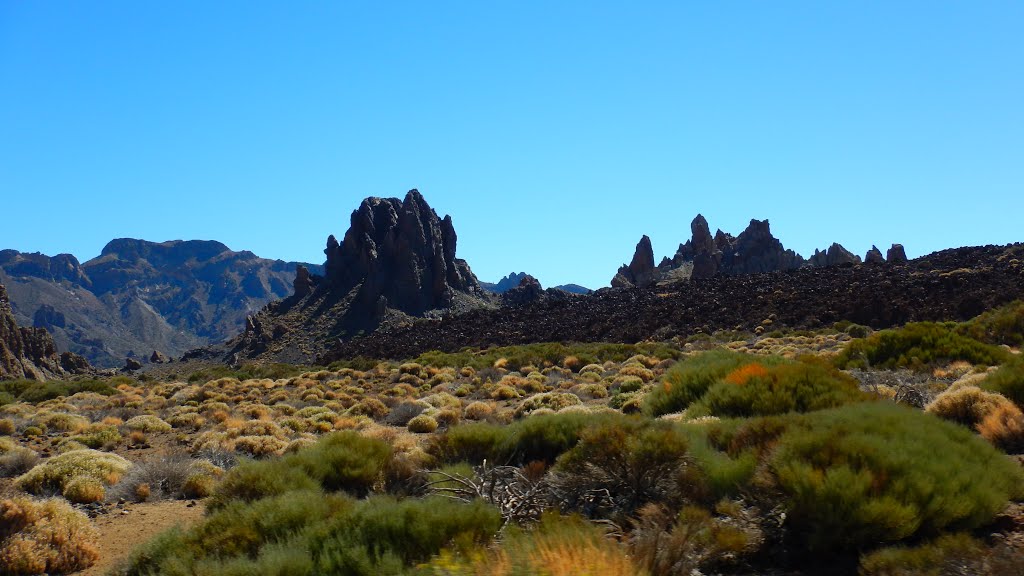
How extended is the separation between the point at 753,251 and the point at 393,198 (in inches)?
1921

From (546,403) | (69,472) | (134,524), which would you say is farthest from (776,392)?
(69,472)

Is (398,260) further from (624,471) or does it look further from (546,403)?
(624,471)

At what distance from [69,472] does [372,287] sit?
74125 mm

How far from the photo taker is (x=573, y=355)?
35.1 meters

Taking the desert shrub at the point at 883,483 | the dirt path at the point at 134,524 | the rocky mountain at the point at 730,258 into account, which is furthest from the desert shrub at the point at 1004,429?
the rocky mountain at the point at 730,258

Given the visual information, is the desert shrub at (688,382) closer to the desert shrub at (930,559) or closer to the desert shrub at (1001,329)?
the desert shrub at (930,559)

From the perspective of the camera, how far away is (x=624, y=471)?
7.32m

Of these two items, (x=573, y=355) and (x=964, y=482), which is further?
(x=573, y=355)

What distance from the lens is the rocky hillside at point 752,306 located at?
4125 cm

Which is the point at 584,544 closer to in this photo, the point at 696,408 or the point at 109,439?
the point at 696,408

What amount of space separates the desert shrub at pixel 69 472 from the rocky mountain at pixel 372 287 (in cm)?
6055

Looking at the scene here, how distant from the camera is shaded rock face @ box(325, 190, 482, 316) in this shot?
85625mm

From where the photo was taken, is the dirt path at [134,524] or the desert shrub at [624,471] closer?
the desert shrub at [624,471]

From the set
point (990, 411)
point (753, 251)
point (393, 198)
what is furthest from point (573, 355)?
point (393, 198)
